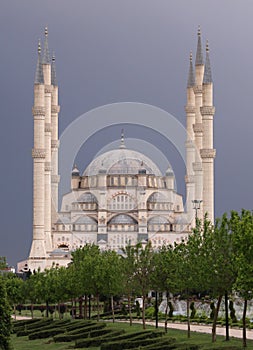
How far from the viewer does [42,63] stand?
9125 cm

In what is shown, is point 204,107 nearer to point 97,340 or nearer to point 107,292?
point 107,292

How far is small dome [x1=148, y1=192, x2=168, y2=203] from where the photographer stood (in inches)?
4370

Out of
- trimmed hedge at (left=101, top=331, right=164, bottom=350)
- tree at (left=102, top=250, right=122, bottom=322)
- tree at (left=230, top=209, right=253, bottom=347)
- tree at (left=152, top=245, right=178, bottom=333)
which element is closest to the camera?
tree at (left=230, top=209, right=253, bottom=347)

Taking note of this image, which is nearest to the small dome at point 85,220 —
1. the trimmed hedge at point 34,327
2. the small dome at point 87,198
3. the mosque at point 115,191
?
the mosque at point 115,191

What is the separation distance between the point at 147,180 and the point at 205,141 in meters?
28.1

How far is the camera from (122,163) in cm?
11694

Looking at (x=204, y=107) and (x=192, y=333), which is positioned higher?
(x=204, y=107)

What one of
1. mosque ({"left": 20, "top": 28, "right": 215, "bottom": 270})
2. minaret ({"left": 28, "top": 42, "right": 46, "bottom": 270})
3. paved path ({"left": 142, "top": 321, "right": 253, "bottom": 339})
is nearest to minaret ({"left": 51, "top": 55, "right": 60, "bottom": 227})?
mosque ({"left": 20, "top": 28, "right": 215, "bottom": 270})

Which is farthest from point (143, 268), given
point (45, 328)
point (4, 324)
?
point (4, 324)

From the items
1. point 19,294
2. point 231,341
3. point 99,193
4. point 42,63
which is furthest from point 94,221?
point 231,341

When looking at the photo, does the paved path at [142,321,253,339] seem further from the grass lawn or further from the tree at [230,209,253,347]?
the tree at [230,209,253,347]

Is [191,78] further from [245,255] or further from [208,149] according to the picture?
[245,255]

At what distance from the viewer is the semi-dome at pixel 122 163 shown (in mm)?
115550

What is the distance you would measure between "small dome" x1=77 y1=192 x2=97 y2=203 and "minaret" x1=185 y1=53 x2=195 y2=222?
1556 cm
